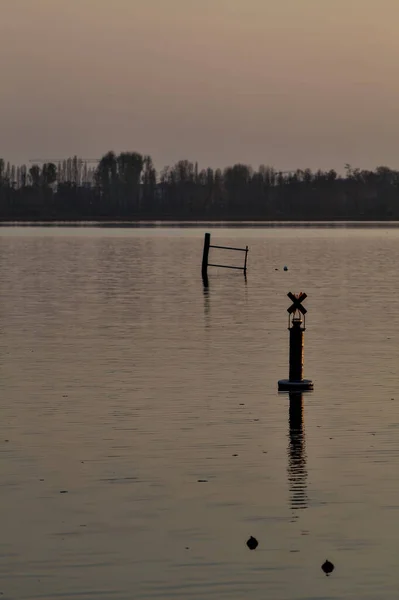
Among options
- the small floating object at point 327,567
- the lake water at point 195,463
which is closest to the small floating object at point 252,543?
the lake water at point 195,463

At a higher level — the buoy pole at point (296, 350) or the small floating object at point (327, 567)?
the buoy pole at point (296, 350)

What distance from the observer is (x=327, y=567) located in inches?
553

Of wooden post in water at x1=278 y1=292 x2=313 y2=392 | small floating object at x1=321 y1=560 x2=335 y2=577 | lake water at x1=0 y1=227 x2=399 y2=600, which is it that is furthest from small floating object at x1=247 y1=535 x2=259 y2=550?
wooden post in water at x1=278 y1=292 x2=313 y2=392

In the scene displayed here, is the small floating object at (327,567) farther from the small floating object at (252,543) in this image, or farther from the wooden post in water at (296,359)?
the wooden post in water at (296,359)

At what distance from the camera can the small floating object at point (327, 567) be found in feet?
45.8

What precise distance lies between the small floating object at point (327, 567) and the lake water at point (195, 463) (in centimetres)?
8

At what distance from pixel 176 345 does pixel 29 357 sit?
525cm

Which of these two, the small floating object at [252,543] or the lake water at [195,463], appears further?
the small floating object at [252,543]

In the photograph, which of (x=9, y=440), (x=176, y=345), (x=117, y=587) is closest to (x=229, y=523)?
(x=117, y=587)

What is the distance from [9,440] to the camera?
22047 millimetres

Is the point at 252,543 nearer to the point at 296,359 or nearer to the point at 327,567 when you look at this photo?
the point at 327,567

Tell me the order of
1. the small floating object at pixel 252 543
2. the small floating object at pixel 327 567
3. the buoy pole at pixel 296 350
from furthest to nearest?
the buoy pole at pixel 296 350, the small floating object at pixel 252 543, the small floating object at pixel 327 567

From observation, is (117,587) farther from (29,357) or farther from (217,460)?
(29,357)

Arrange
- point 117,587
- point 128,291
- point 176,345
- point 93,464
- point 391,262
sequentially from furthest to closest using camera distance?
point 391,262, point 128,291, point 176,345, point 93,464, point 117,587
